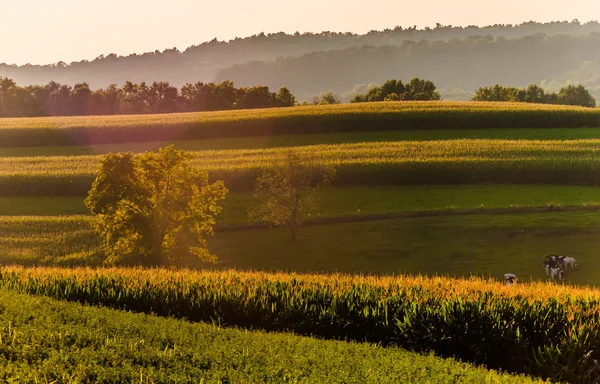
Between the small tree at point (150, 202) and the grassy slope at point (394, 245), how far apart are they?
4777 mm

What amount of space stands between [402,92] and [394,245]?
326 feet

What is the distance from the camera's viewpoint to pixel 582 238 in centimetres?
3634

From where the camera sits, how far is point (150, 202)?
99.0 ft

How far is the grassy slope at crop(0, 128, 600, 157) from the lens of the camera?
2559 inches

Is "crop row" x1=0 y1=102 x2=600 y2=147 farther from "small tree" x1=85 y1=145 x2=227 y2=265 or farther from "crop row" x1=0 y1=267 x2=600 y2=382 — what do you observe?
"crop row" x1=0 y1=267 x2=600 y2=382

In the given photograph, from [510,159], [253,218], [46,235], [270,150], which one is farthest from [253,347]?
[270,150]

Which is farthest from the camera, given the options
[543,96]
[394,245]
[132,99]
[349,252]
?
→ [543,96]

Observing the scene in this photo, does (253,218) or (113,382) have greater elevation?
(113,382)

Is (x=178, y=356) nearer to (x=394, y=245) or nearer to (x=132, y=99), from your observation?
(x=394, y=245)

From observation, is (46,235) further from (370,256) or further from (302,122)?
(302,122)

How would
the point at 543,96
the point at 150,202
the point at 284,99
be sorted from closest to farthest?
the point at 150,202, the point at 284,99, the point at 543,96

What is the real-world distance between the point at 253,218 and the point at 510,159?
26044mm

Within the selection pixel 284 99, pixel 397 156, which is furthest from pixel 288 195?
pixel 284 99

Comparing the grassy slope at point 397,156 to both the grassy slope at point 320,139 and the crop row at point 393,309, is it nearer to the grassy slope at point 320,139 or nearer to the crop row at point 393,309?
the grassy slope at point 320,139
